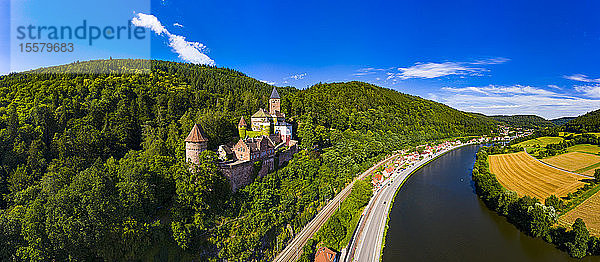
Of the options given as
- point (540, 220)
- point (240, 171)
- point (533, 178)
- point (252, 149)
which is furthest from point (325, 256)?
point (533, 178)

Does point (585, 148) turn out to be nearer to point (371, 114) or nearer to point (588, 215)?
point (588, 215)

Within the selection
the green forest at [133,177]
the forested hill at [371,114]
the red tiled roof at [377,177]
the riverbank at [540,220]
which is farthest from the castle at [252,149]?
the riverbank at [540,220]

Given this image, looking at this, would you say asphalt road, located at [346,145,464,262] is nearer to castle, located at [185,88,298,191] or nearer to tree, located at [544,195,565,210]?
castle, located at [185,88,298,191]

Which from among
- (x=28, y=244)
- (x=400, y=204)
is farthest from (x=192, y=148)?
(x=400, y=204)

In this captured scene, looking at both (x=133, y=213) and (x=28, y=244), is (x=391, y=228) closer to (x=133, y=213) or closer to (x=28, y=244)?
(x=133, y=213)

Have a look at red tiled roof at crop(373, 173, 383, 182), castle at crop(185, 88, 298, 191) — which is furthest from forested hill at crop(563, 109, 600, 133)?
castle at crop(185, 88, 298, 191)

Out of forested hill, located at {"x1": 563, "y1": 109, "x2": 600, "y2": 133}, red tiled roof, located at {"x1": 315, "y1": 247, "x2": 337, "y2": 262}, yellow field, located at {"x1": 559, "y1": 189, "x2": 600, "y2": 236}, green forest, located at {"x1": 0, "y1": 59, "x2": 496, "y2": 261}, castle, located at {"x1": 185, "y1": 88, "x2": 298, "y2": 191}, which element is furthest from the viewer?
forested hill, located at {"x1": 563, "y1": 109, "x2": 600, "y2": 133}
